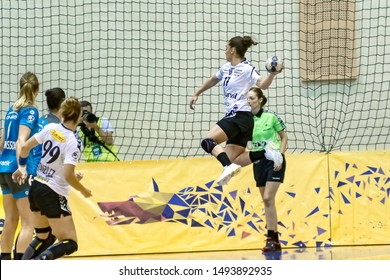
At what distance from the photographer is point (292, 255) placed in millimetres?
10344

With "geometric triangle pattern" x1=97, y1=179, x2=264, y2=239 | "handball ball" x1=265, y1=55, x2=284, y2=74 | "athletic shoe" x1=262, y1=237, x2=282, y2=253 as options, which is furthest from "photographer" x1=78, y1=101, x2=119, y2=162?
"handball ball" x1=265, y1=55, x2=284, y2=74

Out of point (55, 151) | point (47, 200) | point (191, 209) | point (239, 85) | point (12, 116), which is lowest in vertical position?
point (191, 209)

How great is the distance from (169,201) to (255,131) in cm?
161

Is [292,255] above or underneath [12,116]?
underneath

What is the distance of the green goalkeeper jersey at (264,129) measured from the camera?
429 inches

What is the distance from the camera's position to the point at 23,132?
8.73m

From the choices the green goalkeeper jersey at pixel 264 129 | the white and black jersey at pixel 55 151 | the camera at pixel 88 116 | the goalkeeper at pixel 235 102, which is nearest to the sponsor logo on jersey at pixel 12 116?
the white and black jersey at pixel 55 151

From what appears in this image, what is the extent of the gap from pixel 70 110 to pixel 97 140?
410cm

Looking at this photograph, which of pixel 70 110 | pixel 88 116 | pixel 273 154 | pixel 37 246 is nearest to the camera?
pixel 70 110

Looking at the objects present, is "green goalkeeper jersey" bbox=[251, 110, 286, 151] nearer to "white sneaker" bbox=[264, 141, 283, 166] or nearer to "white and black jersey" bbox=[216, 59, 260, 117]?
"white sneaker" bbox=[264, 141, 283, 166]

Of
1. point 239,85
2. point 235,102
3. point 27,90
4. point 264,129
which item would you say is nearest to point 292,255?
point 264,129

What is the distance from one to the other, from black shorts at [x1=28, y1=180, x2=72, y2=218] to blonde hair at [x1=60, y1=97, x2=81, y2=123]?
0.62 meters

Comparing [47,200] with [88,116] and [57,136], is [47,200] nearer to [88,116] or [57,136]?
[57,136]
